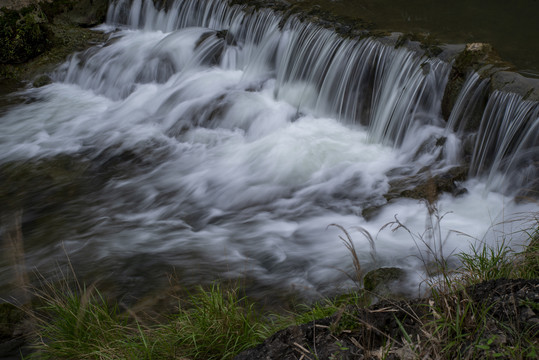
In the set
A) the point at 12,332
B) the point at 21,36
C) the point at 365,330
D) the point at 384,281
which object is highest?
the point at 21,36

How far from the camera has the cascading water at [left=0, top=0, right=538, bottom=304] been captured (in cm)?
497

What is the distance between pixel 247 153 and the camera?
22.3ft

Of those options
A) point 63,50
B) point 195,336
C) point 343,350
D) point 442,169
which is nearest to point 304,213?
point 442,169

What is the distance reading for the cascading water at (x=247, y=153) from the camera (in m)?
4.97

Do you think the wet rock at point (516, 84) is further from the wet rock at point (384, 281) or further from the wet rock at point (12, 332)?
the wet rock at point (12, 332)

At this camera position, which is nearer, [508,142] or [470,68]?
[508,142]

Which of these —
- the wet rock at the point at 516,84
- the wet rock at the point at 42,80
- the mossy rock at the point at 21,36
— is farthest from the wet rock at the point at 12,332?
the mossy rock at the point at 21,36

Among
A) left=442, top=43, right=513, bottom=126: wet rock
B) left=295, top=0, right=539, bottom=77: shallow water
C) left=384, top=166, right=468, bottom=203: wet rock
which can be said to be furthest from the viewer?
left=295, top=0, right=539, bottom=77: shallow water

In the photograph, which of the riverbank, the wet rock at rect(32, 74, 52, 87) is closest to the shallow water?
the riverbank

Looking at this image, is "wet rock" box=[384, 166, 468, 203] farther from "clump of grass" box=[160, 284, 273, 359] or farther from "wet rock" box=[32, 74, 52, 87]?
"wet rock" box=[32, 74, 52, 87]

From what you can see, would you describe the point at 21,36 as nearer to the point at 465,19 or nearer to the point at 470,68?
the point at 465,19

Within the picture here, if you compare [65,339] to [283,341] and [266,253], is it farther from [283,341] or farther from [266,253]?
[266,253]

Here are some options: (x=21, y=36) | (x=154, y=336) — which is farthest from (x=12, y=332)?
(x=21, y=36)

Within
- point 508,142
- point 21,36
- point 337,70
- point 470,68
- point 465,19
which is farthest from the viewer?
point 21,36
